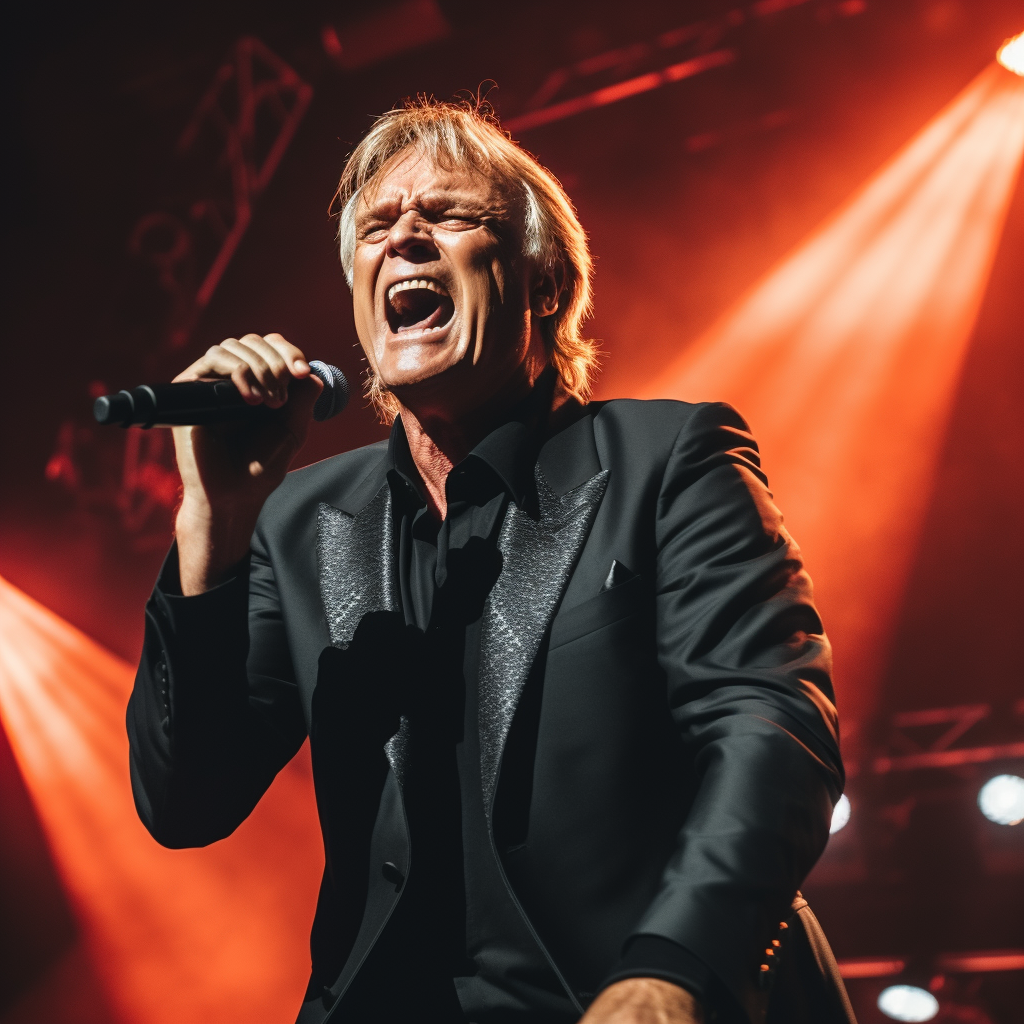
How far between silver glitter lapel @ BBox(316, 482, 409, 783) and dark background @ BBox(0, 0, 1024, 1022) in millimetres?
2557

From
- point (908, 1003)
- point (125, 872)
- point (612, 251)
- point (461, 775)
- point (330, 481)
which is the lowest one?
point (125, 872)

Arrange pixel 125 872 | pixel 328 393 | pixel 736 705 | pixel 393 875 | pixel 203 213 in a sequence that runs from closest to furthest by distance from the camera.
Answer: pixel 736 705
pixel 393 875
pixel 328 393
pixel 125 872
pixel 203 213

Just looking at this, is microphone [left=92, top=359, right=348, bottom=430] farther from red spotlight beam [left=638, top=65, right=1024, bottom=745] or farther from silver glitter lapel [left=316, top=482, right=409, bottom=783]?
red spotlight beam [left=638, top=65, right=1024, bottom=745]

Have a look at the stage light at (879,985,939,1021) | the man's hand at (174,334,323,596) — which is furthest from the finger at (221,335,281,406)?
the stage light at (879,985,939,1021)

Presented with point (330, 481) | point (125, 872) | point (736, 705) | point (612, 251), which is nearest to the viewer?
point (736, 705)

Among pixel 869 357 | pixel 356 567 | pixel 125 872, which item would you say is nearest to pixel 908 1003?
pixel 869 357

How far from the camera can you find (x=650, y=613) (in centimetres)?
132

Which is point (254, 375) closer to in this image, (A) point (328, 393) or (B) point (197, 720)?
(A) point (328, 393)

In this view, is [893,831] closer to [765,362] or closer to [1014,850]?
[1014,850]

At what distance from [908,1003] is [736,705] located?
3.67 metres

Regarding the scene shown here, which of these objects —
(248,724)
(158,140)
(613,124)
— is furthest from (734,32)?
(248,724)

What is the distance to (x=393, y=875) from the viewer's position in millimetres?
1221

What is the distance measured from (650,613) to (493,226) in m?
0.77

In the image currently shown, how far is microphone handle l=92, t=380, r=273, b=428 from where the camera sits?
1.20 meters
